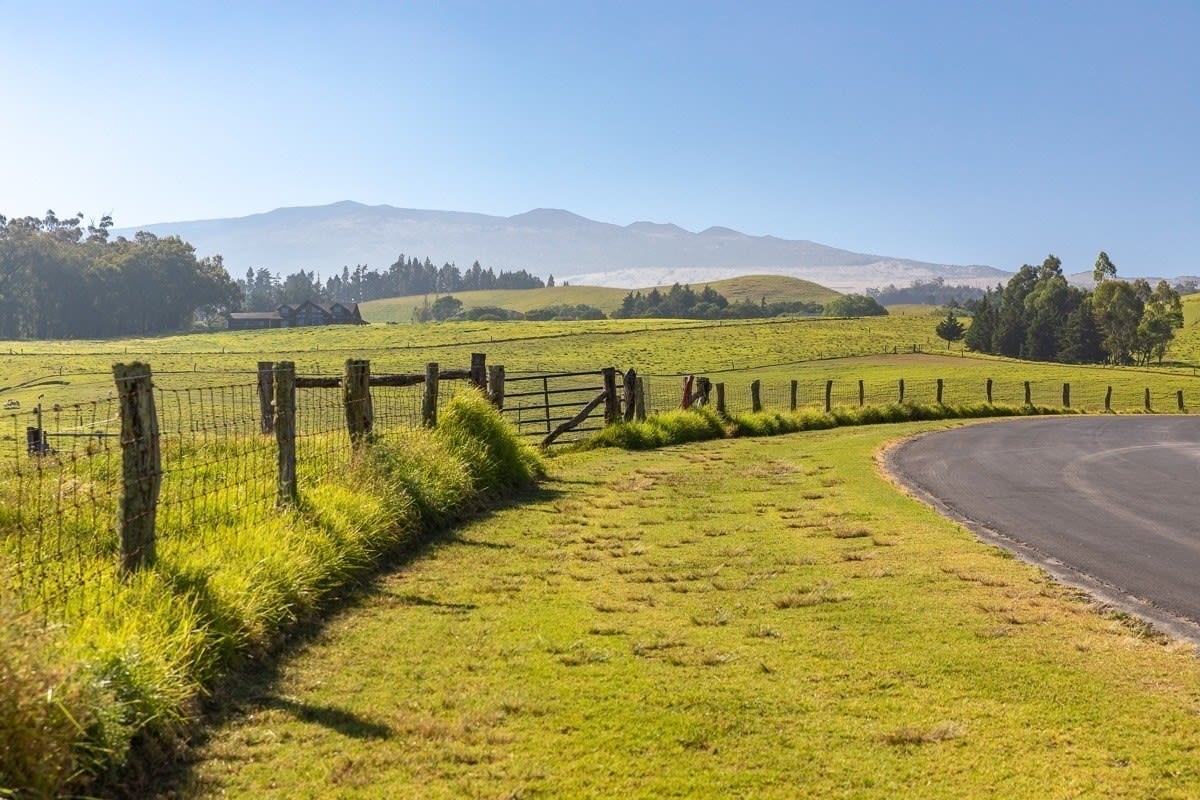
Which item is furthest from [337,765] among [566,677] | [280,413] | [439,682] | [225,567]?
[280,413]

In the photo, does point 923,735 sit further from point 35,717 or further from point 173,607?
point 173,607

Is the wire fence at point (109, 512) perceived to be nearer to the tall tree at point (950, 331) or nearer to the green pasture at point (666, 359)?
the green pasture at point (666, 359)

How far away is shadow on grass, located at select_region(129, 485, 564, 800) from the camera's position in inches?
207

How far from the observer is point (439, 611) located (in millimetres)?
8797

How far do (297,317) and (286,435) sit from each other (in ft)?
511

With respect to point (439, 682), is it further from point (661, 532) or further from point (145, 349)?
point (145, 349)

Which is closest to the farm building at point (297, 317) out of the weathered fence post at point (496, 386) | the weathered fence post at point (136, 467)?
the weathered fence post at point (496, 386)

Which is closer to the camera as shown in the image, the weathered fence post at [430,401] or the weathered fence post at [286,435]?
the weathered fence post at [286,435]

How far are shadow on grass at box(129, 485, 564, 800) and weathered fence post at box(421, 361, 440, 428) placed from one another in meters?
5.71

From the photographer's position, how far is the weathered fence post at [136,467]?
7.42 m

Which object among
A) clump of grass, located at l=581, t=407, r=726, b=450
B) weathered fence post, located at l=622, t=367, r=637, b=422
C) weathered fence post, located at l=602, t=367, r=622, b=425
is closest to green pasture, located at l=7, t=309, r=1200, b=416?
clump of grass, located at l=581, t=407, r=726, b=450

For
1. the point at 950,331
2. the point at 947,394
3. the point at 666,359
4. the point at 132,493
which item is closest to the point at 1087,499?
the point at 132,493

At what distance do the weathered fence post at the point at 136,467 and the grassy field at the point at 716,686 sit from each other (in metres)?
1.32

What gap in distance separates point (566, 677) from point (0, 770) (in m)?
3.35
